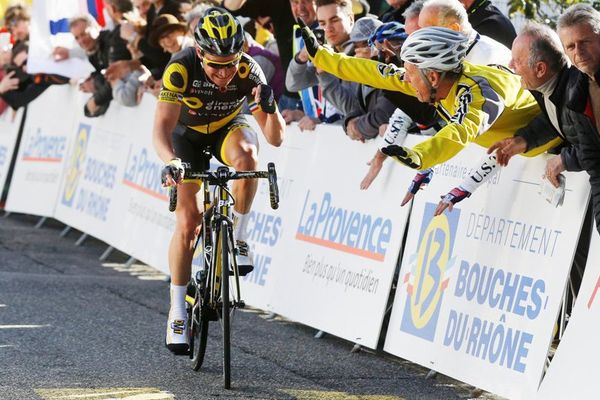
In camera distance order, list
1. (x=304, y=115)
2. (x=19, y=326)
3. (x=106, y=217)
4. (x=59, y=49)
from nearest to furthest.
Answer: (x=19, y=326)
(x=304, y=115)
(x=106, y=217)
(x=59, y=49)

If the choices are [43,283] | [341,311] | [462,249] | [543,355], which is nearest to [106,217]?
[43,283]

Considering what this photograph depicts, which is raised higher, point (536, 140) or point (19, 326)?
point (536, 140)

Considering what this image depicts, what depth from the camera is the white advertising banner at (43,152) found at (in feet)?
51.6

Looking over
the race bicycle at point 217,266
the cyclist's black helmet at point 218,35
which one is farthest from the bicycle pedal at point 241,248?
the cyclist's black helmet at point 218,35

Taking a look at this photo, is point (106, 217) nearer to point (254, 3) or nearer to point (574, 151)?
point (254, 3)

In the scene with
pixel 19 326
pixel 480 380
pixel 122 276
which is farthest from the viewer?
pixel 122 276

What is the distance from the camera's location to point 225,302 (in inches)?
291

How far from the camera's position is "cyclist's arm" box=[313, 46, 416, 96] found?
7.79 m

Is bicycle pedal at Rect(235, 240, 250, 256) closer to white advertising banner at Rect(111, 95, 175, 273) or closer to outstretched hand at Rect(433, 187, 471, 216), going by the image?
outstretched hand at Rect(433, 187, 471, 216)

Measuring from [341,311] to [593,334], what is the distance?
121 inches

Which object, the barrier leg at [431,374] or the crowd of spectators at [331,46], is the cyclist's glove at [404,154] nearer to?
the crowd of spectators at [331,46]

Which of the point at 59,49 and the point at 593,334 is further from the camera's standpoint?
the point at 59,49

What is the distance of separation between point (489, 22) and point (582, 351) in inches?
128

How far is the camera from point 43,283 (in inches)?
449
